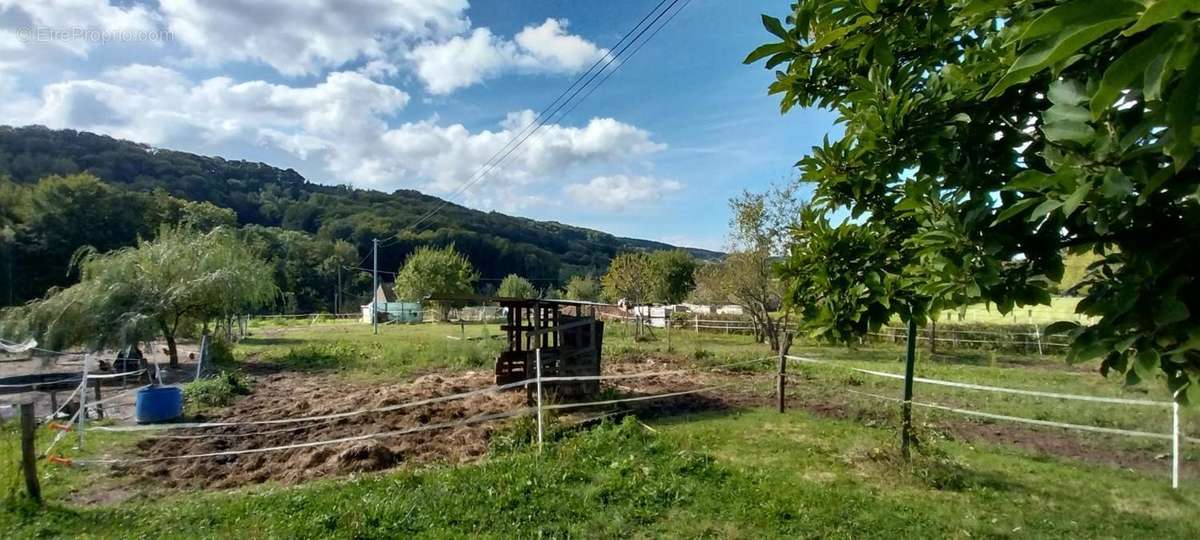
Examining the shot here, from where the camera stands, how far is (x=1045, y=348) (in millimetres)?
18078

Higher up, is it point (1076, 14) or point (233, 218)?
point (233, 218)

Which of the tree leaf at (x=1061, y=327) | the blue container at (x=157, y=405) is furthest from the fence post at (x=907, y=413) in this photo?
the blue container at (x=157, y=405)

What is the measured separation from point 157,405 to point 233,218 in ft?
200

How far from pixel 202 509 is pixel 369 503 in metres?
1.47

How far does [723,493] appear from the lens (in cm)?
517

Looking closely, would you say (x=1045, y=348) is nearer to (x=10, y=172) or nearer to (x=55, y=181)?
(x=10, y=172)

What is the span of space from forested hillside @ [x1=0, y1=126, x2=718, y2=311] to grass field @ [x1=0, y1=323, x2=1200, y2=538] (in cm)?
1742

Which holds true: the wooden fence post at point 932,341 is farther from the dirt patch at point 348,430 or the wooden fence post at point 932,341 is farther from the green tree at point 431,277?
the green tree at point 431,277

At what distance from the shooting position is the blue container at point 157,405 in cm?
900

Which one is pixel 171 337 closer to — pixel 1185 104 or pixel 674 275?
pixel 1185 104

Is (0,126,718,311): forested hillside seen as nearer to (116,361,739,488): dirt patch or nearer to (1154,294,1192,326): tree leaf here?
(116,361,739,488): dirt patch

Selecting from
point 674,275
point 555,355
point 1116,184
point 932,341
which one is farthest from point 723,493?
point 674,275

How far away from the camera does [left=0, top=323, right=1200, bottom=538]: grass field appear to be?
4469 mm

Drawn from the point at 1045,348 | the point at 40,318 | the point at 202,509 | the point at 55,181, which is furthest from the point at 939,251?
the point at 55,181
